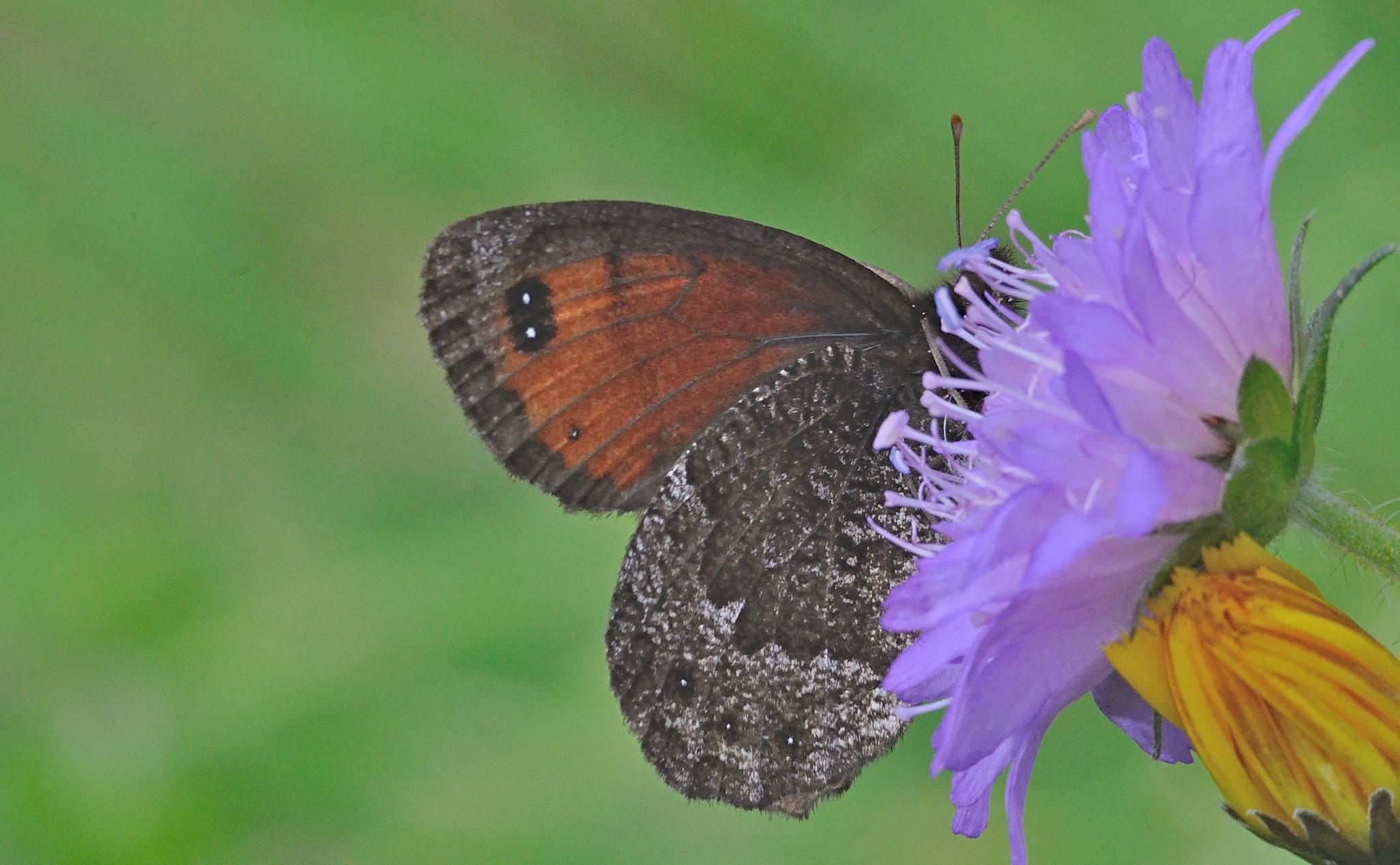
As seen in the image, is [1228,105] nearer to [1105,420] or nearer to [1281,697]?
[1105,420]

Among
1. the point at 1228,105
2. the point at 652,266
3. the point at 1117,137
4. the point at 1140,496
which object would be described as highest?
the point at 652,266

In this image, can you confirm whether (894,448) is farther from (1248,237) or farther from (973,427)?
(1248,237)

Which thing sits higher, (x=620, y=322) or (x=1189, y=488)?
(x=620, y=322)

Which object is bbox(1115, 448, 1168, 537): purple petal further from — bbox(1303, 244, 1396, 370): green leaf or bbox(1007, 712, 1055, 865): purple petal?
bbox(1007, 712, 1055, 865): purple petal

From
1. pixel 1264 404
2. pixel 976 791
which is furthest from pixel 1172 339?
pixel 976 791

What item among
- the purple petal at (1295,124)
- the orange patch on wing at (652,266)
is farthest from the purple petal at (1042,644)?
the orange patch on wing at (652,266)

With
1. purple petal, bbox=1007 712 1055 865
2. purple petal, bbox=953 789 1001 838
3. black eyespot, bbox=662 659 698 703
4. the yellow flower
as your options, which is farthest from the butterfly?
the yellow flower
